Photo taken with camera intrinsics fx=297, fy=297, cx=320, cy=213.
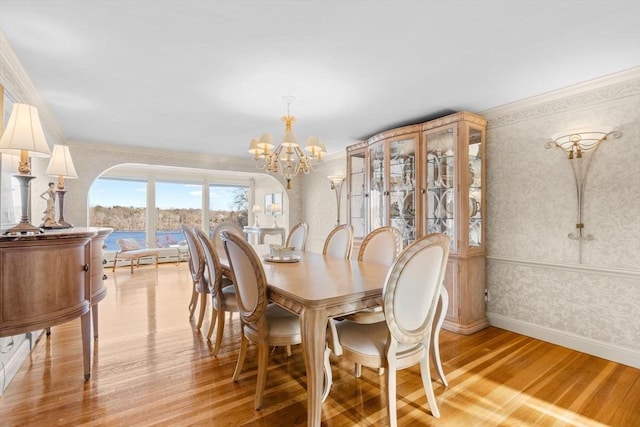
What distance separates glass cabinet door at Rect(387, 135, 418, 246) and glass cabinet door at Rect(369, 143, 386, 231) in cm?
15

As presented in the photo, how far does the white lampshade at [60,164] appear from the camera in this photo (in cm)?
252

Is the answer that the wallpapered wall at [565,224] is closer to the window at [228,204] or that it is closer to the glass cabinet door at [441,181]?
the glass cabinet door at [441,181]

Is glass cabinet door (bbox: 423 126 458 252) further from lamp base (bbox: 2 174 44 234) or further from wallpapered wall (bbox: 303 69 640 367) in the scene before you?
lamp base (bbox: 2 174 44 234)

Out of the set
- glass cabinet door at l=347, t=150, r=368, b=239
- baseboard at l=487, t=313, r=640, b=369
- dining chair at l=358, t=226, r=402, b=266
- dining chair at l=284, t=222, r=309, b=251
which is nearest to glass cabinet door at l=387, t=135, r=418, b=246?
glass cabinet door at l=347, t=150, r=368, b=239

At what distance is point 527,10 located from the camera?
1.69 m

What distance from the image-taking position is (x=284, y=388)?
6.77 ft

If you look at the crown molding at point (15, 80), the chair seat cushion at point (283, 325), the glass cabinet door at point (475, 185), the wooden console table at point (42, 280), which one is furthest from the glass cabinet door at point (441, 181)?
the crown molding at point (15, 80)

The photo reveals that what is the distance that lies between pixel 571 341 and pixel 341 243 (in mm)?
2288

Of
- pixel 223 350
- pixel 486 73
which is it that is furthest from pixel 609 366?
pixel 223 350

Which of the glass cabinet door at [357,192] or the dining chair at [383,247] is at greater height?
the glass cabinet door at [357,192]

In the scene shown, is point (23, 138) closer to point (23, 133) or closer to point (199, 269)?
point (23, 133)

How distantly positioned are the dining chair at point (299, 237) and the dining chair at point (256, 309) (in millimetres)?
1899

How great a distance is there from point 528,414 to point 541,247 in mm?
1681

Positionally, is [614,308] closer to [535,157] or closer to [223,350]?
[535,157]
